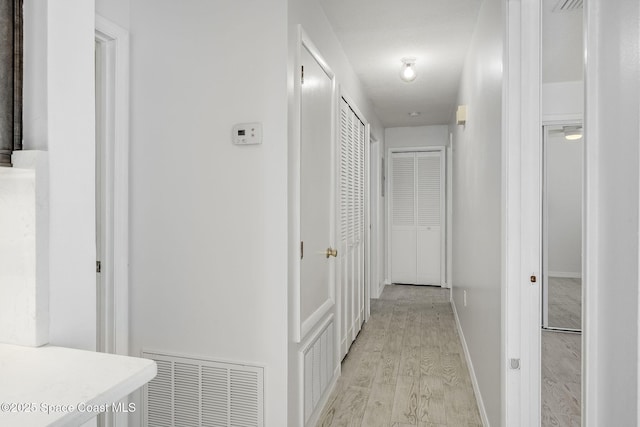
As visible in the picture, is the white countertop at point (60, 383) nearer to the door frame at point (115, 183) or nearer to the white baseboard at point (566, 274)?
the door frame at point (115, 183)

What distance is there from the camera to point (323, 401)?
254cm

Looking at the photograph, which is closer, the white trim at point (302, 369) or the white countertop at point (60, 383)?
the white countertop at point (60, 383)

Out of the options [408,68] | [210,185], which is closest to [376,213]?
[408,68]

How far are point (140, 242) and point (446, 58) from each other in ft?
9.26

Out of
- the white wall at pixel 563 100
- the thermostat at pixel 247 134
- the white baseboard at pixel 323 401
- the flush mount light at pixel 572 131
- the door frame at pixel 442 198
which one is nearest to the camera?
the thermostat at pixel 247 134

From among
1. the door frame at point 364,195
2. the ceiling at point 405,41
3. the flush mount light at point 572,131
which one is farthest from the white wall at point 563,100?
the door frame at point 364,195

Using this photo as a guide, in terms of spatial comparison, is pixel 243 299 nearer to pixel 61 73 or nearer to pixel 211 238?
pixel 211 238

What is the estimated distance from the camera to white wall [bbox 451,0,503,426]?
1.93 metres

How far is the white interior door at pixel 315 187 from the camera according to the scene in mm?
2115

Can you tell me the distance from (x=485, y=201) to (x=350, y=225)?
1.33 metres

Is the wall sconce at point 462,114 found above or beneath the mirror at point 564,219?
above

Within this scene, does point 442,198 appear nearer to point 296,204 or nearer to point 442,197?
point 442,197

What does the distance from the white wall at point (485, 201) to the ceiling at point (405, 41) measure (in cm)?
17

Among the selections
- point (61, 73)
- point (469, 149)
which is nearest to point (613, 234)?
point (61, 73)
